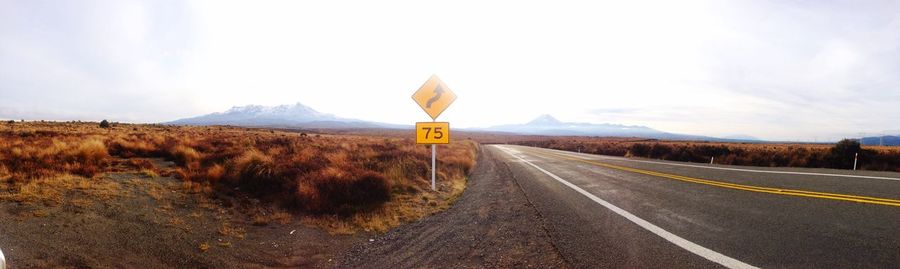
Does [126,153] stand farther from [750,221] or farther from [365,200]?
[750,221]

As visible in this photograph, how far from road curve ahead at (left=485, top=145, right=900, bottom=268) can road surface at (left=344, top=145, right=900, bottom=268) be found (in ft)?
0.04

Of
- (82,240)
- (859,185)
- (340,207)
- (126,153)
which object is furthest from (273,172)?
(859,185)

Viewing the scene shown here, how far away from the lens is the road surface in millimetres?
3611

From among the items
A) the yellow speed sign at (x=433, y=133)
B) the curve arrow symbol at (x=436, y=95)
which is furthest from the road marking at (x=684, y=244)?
the curve arrow symbol at (x=436, y=95)

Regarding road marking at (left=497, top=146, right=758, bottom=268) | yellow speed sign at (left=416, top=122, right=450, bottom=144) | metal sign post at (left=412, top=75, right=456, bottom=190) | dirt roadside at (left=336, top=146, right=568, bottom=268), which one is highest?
metal sign post at (left=412, top=75, right=456, bottom=190)

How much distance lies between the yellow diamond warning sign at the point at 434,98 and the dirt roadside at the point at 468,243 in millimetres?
3425

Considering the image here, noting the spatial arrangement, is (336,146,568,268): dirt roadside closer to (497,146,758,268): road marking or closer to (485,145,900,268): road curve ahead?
(485,145,900,268): road curve ahead

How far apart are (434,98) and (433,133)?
958 millimetres

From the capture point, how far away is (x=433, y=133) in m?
10.0

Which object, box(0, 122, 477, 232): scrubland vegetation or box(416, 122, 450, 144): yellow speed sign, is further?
box(416, 122, 450, 144): yellow speed sign

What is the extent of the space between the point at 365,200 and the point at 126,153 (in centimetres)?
978

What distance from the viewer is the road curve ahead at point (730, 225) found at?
3.54 meters

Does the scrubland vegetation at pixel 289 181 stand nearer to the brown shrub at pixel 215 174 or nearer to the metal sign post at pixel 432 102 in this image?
the brown shrub at pixel 215 174

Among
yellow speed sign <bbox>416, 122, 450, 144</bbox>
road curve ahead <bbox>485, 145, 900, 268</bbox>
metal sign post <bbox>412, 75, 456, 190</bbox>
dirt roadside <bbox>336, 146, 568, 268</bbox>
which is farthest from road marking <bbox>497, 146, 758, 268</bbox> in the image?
metal sign post <bbox>412, 75, 456, 190</bbox>
